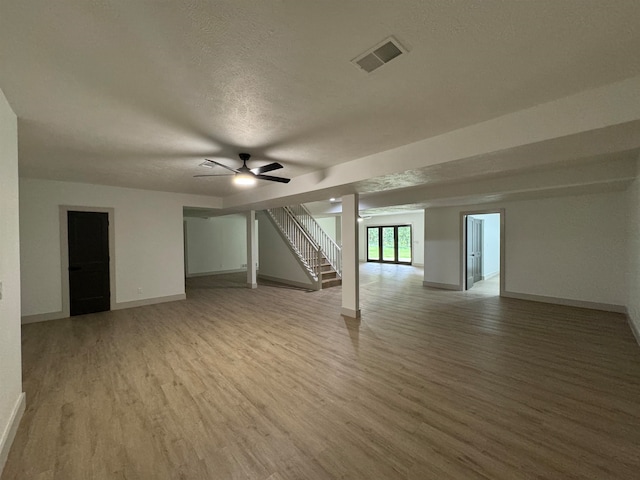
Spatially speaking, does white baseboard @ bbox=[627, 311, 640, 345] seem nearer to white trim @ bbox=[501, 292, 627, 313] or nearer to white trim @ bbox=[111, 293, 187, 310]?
white trim @ bbox=[501, 292, 627, 313]

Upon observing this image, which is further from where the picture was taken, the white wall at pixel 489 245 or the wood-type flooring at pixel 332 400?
the white wall at pixel 489 245

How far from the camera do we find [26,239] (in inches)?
184

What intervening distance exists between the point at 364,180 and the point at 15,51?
3.28 meters

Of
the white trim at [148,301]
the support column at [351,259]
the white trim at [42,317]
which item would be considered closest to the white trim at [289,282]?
the support column at [351,259]

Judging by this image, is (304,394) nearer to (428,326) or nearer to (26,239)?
(428,326)

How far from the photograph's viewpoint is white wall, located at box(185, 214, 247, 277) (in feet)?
32.8

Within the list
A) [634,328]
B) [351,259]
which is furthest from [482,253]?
[351,259]

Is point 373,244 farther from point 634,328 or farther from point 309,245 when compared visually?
point 634,328

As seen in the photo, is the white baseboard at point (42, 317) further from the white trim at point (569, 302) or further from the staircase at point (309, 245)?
the white trim at point (569, 302)

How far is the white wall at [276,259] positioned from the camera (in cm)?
796

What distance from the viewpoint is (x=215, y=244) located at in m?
10.6

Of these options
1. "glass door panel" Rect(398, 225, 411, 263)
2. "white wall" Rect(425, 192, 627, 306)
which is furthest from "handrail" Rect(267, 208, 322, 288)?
"glass door panel" Rect(398, 225, 411, 263)

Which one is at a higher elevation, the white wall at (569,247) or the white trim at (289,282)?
the white wall at (569,247)

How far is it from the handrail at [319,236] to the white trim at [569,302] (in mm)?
4490
